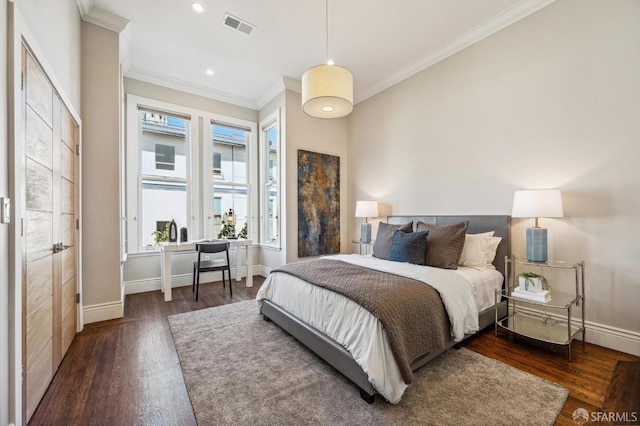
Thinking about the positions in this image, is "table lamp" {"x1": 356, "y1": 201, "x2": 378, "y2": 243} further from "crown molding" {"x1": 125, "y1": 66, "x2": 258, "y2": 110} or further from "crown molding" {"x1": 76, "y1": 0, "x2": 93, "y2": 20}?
"crown molding" {"x1": 76, "y1": 0, "x2": 93, "y2": 20}

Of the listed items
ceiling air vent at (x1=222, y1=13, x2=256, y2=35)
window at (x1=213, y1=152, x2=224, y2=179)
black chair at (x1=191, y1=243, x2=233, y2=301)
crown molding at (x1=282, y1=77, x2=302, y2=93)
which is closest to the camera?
ceiling air vent at (x1=222, y1=13, x2=256, y2=35)

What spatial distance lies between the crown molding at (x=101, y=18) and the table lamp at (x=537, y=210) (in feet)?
14.6

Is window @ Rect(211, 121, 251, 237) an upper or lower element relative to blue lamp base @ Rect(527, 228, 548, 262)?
upper

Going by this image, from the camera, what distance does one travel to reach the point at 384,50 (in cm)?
351

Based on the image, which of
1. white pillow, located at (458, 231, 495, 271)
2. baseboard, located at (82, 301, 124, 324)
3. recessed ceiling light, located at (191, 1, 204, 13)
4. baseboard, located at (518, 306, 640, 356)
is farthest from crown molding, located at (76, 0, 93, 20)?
baseboard, located at (518, 306, 640, 356)

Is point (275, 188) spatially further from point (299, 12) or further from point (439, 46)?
point (439, 46)

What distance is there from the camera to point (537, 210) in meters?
2.34

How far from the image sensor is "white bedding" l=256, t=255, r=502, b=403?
62.7 inches

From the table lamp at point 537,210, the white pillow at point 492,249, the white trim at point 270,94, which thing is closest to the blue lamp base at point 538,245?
the table lamp at point 537,210

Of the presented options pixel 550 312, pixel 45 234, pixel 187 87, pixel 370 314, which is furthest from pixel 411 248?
pixel 187 87

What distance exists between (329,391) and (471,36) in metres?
3.86

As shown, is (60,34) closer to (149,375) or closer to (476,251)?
(149,375)

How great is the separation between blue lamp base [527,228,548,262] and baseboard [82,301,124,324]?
416cm

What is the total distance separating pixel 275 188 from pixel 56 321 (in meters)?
3.31
